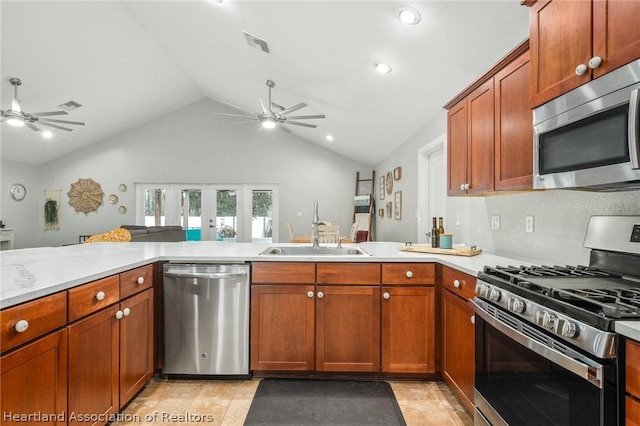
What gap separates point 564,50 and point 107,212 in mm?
9452

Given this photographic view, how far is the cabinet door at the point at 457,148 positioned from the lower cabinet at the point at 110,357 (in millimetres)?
2182

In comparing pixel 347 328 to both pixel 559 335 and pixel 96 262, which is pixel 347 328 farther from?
pixel 96 262

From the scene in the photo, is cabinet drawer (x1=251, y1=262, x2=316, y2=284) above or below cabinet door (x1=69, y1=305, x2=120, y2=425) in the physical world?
above

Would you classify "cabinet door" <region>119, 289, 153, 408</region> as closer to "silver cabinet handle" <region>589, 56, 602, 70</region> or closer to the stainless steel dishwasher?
the stainless steel dishwasher

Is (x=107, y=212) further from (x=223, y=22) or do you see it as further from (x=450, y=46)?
(x=450, y=46)

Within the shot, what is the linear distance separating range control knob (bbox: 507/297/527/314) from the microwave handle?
0.53 m

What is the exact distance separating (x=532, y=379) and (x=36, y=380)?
1.75 meters

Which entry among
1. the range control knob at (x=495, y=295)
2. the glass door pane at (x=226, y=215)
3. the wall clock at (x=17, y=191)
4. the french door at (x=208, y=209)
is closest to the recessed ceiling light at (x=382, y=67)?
the range control knob at (x=495, y=295)

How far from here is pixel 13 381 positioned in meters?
1.06

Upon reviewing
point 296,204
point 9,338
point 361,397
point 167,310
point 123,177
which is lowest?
point 361,397

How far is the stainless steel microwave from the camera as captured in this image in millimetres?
1002

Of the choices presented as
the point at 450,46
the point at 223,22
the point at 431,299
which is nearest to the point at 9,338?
the point at 431,299

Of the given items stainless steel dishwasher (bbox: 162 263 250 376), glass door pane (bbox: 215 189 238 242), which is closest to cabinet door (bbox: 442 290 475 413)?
stainless steel dishwasher (bbox: 162 263 250 376)

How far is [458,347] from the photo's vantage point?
5.96 ft
